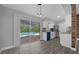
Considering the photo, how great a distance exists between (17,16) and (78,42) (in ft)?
7.95

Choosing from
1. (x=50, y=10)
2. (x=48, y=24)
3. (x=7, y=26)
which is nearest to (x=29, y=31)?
(x=48, y=24)

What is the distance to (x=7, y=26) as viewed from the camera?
4461 millimetres

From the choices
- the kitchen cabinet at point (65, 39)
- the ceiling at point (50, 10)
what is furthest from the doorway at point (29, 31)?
the kitchen cabinet at point (65, 39)

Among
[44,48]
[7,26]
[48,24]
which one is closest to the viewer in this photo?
[44,48]

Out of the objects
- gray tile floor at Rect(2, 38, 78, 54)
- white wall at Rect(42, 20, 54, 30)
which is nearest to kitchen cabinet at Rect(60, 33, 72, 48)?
gray tile floor at Rect(2, 38, 78, 54)

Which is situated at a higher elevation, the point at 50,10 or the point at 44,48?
the point at 50,10

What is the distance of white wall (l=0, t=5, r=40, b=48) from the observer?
13.7 feet

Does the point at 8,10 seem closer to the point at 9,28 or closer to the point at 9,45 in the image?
the point at 9,28

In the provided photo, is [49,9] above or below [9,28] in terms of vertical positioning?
above

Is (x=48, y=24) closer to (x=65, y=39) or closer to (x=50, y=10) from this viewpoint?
(x=50, y=10)

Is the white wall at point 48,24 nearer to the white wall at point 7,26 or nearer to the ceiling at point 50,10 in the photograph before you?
the ceiling at point 50,10

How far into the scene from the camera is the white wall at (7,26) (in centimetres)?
418

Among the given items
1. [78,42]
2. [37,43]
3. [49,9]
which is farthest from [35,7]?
[78,42]

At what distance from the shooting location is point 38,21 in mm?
3711
